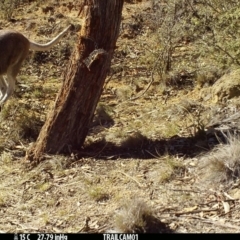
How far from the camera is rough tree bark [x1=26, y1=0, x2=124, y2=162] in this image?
257 inches

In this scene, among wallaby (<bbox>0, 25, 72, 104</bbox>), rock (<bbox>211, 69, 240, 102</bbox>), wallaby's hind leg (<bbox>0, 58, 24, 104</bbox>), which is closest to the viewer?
rock (<bbox>211, 69, 240, 102</bbox>)

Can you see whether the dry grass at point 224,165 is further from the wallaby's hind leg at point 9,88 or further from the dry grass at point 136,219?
the wallaby's hind leg at point 9,88

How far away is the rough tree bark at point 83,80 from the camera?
6531 mm

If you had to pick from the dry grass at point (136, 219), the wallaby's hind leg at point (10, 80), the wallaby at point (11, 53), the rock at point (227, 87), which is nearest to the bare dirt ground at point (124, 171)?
the dry grass at point (136, 219)

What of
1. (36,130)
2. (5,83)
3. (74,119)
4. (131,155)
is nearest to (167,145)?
(131,155)

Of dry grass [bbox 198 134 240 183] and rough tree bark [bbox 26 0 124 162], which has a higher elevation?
rough tree bark [bbox 26 0 124 162]

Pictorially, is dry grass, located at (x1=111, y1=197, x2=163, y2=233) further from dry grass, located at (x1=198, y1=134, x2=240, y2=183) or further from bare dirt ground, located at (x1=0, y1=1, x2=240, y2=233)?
dry grass, located at (x1=198, y1=134, x2=240, y2=183)

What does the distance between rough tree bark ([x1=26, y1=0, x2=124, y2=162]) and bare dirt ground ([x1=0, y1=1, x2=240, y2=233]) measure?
9.3 inches

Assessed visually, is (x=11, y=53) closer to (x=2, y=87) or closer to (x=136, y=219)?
(x=2, y=87)

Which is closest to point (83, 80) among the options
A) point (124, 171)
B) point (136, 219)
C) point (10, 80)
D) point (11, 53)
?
point (124, 171)

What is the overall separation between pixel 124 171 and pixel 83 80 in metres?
1.18

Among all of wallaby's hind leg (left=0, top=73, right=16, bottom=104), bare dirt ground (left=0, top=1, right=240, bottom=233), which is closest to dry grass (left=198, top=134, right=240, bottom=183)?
bare dirt ground (left=0, top=1, right=240, bottom=233)

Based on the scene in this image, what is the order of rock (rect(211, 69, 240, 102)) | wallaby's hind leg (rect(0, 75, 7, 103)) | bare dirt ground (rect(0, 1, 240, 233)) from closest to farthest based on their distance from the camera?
bare dirt ground (rect(0, 1, 240, 233))
rock (rect(211, 69, 240, 102))
wallaby's hind leg (rect(0, 75, 7, 103))

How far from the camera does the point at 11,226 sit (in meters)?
5.60
